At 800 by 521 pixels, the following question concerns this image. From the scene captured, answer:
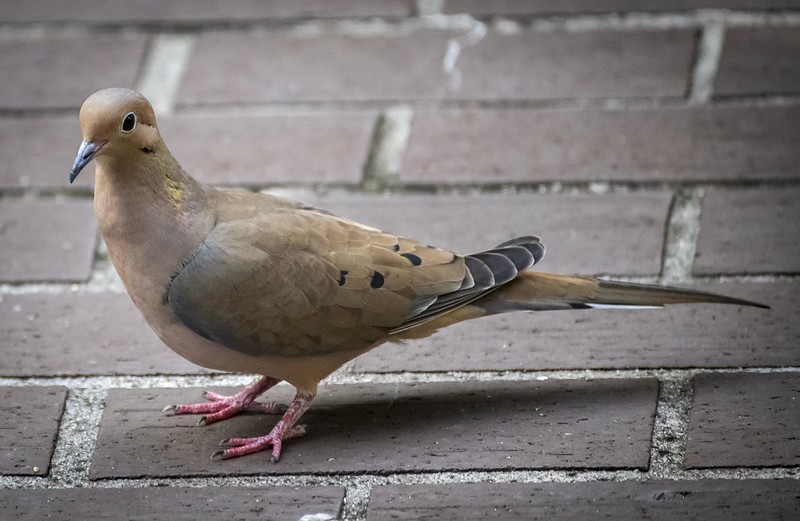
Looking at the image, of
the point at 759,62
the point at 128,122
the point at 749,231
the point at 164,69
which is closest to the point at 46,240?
the point at 164,69

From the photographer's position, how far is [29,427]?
3.08 metres

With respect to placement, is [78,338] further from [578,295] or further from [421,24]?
[421,24]

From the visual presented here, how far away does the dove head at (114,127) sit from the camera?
2.71 m

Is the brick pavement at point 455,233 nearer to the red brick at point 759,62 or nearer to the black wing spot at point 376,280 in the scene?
the red brick at point 759,62

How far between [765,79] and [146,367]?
7.97 feet

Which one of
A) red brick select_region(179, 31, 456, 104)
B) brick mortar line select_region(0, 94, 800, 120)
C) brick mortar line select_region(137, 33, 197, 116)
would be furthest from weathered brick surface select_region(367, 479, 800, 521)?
brick mortar line select_region(137, 33, 197, 116)

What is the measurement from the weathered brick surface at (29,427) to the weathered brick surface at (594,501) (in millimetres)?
881

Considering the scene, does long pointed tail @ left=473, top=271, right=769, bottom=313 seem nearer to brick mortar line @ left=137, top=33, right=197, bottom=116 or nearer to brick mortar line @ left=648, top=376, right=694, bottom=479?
brick mortar line @ left=648, top=376, right=694, bottom=479

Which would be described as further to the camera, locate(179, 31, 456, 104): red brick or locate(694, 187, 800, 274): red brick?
locate(179, 31, 456, 104): red brick

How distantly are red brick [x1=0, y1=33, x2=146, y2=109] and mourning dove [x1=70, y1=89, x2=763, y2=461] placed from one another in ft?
5.39

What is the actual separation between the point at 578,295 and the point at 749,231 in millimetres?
839

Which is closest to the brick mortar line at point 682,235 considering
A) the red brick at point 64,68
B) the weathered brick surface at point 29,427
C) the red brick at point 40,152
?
the weathered brick surface at point 29,427

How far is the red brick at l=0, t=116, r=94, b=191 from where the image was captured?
4.05m

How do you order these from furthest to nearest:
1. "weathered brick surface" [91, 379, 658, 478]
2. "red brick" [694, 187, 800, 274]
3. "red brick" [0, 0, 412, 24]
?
"red brick" [0, 0, 412, 24] → "red brick" [694, 187, 800, 274] → "weathered brick surface" [91, 379, 658, 478]
